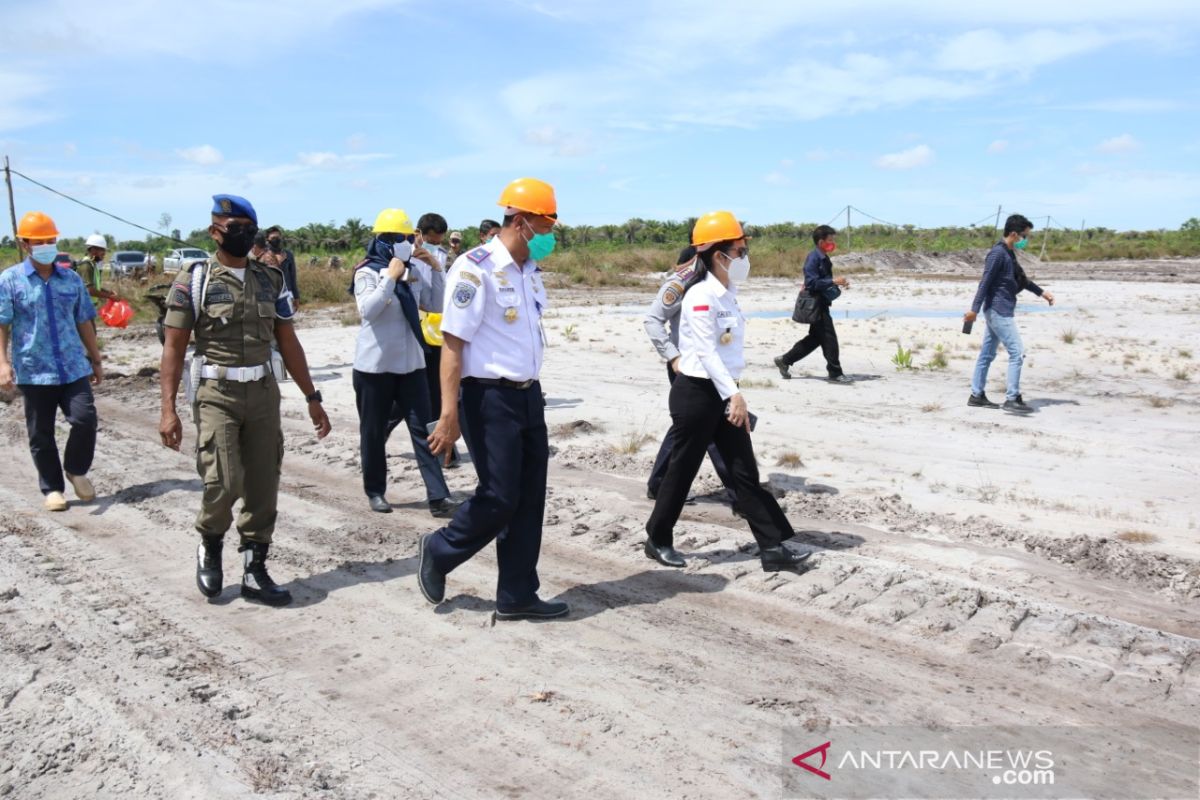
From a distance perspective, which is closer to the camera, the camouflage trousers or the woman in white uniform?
the camouflage trousers

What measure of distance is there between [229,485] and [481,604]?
1.50 metres

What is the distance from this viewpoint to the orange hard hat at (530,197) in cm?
477

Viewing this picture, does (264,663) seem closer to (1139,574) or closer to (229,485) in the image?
(229,485)

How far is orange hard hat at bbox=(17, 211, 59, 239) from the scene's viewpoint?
720 centimetres

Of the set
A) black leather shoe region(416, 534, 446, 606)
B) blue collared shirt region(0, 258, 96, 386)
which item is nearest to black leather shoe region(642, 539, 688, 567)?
black leather shoe region(416, 534, 446, 606)

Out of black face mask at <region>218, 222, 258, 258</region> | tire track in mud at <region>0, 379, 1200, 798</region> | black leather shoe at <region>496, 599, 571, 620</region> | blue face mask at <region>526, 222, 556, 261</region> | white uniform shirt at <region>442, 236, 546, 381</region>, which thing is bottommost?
tire track in mud at <region>0, 379, 1200, 798</region>

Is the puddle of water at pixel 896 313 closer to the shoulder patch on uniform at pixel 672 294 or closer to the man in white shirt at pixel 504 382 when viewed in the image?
the shoulder patch on uniform at pixel 672 294

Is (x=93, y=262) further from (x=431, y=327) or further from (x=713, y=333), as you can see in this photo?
(x=713, y=333)

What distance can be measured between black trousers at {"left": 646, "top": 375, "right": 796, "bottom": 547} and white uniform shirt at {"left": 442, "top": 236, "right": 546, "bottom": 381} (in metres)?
1.27

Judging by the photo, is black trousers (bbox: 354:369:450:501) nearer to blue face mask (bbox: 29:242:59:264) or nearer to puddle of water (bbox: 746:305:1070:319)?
blue face mask (bbox: 29:242:59:264)

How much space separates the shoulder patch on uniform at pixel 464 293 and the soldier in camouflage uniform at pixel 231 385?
1.08 meters

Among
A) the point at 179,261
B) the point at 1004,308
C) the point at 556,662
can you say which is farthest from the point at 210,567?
the point at 179,261

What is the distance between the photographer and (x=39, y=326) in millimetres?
7383

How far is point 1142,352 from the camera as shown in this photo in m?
15.1
